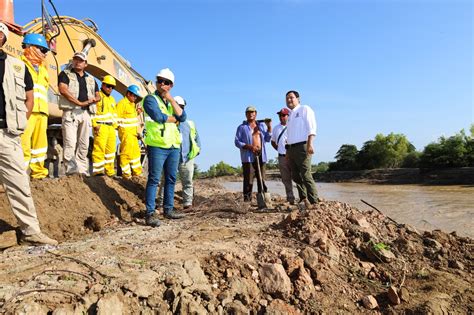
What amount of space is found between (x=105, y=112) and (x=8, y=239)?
3406 mm

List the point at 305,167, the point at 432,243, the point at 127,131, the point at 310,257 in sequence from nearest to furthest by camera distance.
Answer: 1. the point at 310,257
2. the point at 432,243
3. the point at 305,167
4. the point at 127,131

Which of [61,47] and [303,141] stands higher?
[61,47]

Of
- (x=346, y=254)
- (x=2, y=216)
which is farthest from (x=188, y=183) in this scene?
(x=346, y=254)

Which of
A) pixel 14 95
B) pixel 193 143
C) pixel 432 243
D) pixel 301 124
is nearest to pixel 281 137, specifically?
pixel 301 124

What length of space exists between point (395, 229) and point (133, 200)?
13.6ft

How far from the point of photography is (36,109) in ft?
15.0

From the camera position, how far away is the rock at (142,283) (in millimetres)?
2379

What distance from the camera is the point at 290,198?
6250mm

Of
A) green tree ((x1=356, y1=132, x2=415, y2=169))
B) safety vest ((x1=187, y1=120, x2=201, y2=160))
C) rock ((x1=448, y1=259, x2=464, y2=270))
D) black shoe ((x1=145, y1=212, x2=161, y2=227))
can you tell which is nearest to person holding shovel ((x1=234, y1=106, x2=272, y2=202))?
safety vest ((x1=187, y1=120, x2=201, y2=160))

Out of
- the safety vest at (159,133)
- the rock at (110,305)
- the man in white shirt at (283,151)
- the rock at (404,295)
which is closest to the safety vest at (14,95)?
the safety vest at (159,133)

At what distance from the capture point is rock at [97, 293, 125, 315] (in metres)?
2.12

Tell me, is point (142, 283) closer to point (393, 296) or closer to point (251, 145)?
point (393, 296)

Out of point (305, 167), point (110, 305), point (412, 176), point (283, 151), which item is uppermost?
point (283, 151)

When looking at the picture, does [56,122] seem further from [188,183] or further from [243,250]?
[243,250]
